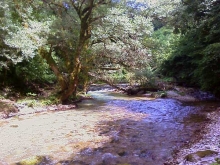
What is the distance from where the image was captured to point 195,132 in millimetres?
7324

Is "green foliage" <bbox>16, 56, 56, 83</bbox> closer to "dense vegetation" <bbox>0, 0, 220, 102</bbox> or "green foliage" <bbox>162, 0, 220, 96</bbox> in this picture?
"dense vegetation" <bbox>0, 0, 220, 102</bbox>

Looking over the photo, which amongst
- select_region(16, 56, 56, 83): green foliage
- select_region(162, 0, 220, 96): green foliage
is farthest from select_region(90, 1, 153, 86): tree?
select_region(16, 56, 56, 83): green foliage

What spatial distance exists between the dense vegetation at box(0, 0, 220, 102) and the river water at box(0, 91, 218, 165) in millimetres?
2990

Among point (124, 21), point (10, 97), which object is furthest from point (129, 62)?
point (10, 97)

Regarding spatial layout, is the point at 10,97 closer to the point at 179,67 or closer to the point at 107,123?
the point at 107,123

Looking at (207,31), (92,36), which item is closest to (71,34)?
(92,36)

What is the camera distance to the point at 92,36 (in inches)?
540

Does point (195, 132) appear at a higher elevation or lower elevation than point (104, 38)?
lower

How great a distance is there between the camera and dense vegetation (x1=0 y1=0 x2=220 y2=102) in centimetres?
1131

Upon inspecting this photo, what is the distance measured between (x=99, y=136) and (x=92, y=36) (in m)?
7.73

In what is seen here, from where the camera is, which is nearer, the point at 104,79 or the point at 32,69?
the point at 32,69

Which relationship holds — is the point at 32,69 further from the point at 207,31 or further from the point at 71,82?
the point at 207,31

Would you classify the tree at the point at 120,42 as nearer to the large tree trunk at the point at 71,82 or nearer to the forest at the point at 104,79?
the forest at the point at 104,79

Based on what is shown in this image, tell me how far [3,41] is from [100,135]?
5.87m
